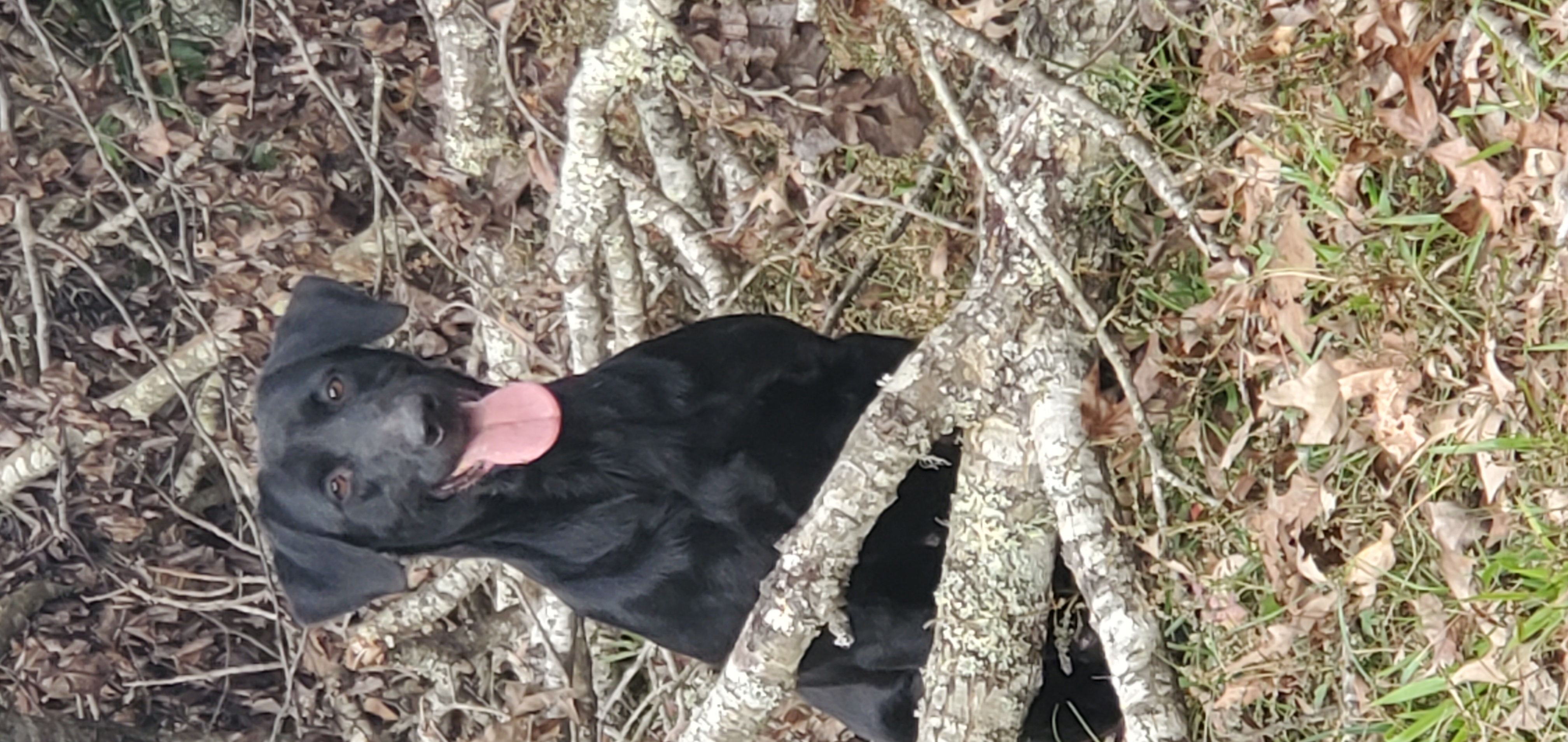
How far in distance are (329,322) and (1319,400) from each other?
2.09m

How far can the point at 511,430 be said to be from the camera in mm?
2934

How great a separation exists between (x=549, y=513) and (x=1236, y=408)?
4.65 feet

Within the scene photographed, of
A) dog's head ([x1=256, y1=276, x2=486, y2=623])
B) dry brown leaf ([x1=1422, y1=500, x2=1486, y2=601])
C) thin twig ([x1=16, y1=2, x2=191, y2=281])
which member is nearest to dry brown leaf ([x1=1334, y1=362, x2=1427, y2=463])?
dry brown leaf ([x1=1422, y1=500, x2=1486, y2=601])

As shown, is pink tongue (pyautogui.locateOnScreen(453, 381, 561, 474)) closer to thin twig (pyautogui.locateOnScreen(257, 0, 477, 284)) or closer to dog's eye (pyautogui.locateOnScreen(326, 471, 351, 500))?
dog's eye (pyautogui.locateOnScreen(326, 471, 351, 500))

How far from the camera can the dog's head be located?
9.40 ft

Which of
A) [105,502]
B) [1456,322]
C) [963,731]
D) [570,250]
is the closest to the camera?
[1456,322]

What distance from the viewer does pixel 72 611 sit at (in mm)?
4852

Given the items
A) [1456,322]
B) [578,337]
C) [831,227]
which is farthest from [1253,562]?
[578,337]

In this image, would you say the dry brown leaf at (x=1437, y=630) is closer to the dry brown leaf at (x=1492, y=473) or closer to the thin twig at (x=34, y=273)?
the dry brown leaf at (x=1492, y=473)

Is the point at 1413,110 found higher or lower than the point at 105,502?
higher

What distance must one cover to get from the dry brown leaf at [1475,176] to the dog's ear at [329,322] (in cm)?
213

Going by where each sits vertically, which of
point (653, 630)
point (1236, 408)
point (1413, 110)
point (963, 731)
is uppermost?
point (1413, 110)

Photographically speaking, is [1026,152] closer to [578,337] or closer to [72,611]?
[578,337]

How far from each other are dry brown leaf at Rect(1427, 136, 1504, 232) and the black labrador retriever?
3.97ft
